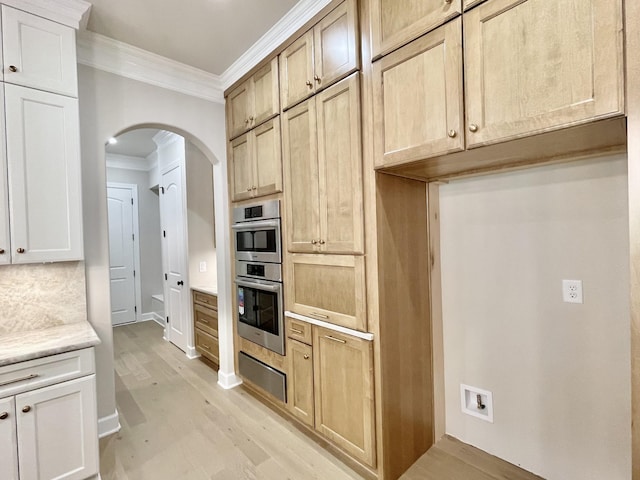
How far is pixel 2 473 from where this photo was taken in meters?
1.57

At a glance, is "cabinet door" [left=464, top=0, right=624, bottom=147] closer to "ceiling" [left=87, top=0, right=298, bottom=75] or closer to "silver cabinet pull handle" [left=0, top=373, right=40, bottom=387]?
"ceiling" [left=87, top=0, right=298, bottom=75]

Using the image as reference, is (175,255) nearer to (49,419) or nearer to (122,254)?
(122,254)

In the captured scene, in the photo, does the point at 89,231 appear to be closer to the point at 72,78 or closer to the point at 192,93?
the point at 72,78

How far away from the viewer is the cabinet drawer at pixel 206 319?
3.43 m

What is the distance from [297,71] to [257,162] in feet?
2.51

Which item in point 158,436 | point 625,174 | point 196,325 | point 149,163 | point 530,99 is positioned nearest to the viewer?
point 530,99

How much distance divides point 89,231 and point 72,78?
102 centimetres

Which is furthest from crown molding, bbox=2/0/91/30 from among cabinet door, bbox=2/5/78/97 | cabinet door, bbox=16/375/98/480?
cabinet door, bbox=16/375/98/480

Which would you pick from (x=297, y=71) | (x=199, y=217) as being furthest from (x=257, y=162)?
(x=199, y=217)

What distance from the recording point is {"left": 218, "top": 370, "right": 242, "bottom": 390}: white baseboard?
307cm

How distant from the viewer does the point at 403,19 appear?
5.18ft

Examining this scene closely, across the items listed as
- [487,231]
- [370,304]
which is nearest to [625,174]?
[487,231]

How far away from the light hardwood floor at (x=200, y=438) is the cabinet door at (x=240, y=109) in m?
2.37

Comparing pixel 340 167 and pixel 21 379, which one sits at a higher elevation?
pixel 340 167
